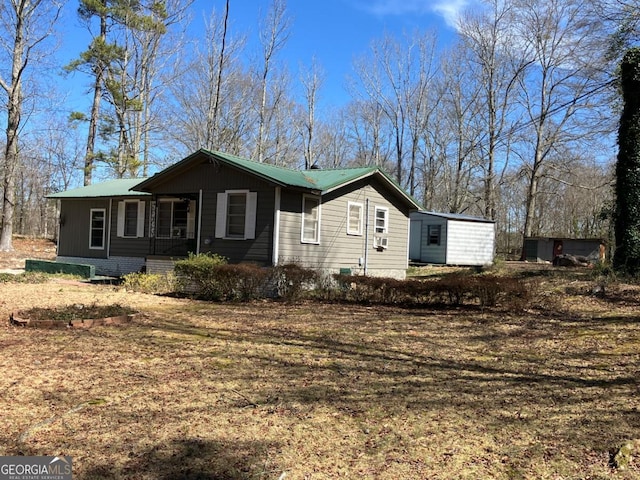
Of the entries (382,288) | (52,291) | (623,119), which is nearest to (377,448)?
(382,288)

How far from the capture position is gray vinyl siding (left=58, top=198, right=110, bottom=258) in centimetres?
1898

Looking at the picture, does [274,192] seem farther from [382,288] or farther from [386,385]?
[386,385]

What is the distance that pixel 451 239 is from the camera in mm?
24656

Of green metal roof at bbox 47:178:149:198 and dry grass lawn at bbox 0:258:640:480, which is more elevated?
green metal roof at bbox 47:178:149:198

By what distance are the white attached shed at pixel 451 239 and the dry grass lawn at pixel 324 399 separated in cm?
1670

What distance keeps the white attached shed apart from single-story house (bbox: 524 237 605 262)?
3.54m

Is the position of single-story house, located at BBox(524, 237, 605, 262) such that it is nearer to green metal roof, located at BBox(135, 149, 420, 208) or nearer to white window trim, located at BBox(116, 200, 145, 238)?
green metal roof, located at BBox(135, 149, 420, 208)

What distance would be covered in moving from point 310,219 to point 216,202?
2.78 meters

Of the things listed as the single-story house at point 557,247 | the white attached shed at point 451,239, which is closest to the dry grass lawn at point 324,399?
the white attached shed at point 451,239

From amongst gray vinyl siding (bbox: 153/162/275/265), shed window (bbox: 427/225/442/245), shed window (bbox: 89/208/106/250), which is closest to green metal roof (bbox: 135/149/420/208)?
gray vinyl siding (bbox: 153/162/275/265)

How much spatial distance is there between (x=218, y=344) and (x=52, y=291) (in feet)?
22.3

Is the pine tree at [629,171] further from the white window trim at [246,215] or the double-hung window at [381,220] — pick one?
the white window trim at [246,215]

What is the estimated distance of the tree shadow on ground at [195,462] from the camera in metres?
3.07

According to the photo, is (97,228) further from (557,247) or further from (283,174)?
(557,247)
